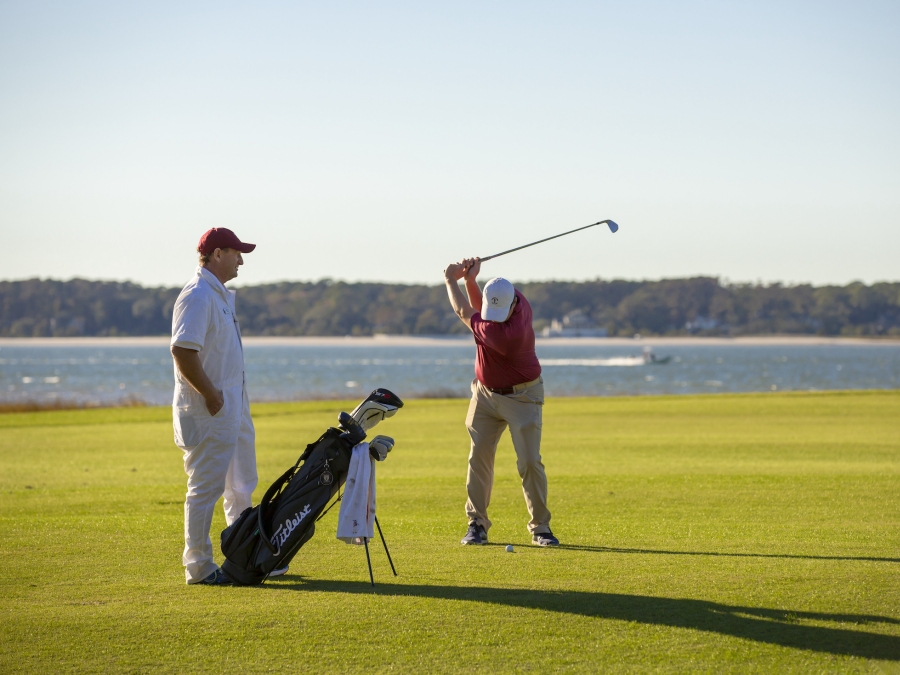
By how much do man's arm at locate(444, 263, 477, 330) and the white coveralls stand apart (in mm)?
1974

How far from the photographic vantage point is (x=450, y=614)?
5.56 metres

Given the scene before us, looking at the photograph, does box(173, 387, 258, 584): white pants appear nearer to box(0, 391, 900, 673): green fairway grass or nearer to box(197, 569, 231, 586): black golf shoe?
box(197, 569, 231, 586): black golf shoe

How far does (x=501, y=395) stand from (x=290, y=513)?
7.00ft

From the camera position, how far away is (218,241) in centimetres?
682

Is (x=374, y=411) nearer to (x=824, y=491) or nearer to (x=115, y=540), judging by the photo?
(x=115, y=540)

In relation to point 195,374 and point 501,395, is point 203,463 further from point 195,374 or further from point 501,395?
point 501,395

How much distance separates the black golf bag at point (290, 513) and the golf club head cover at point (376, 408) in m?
0.05

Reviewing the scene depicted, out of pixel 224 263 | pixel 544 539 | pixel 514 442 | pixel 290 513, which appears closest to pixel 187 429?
pixel 290 513

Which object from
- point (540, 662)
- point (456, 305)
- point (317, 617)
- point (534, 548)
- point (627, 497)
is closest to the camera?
point (540, 662)

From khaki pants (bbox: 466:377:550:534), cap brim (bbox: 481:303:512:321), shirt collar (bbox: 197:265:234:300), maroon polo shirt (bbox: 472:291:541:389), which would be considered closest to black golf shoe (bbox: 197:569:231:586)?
shirt collar (bbox: 197:265:234:300)

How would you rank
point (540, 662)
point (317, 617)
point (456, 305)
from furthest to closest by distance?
point (456, 305) < point (317, 617) < point (540, 662)

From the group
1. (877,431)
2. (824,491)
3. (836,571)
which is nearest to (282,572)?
(836,571)

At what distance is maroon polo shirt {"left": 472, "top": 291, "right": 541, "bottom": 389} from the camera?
305 inches

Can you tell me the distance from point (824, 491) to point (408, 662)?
7.10 metres
